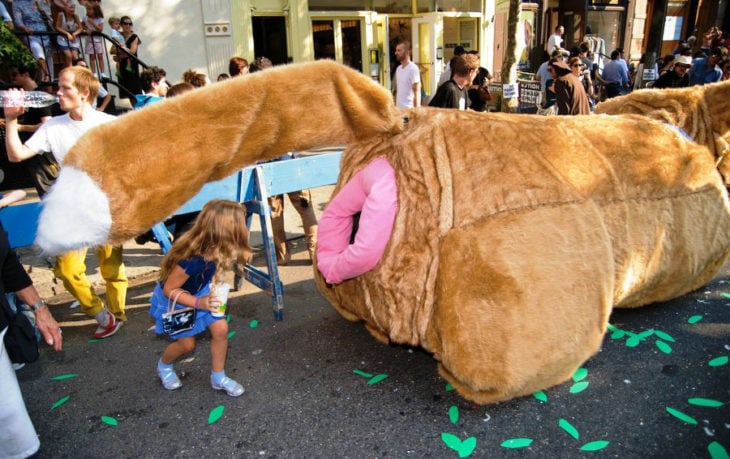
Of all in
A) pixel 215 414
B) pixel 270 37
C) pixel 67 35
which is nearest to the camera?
pixel 215 414

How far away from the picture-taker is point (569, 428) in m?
2.71

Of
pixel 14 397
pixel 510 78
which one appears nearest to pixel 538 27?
pixel 510 78

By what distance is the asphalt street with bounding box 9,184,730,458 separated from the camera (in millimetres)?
2652

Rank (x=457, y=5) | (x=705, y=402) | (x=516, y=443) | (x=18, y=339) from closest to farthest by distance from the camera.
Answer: (x=18, y=339)
(x=516, y=443)
(x=705, y=402)
(x=457, y=5)

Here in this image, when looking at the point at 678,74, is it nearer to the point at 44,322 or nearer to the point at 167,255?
the point at 167,255

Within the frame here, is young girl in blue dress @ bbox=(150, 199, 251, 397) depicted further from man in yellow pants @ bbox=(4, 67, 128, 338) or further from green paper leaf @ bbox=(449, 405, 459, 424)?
green paper leaf @ bbox=(449, 405, 459, 424)

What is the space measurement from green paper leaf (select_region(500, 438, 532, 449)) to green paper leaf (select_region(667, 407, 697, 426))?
834 millimetres

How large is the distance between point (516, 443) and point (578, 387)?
2.20ft

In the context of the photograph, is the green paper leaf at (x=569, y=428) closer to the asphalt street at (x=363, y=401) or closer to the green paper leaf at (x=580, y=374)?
the asphalt street at (x=363, y=401)

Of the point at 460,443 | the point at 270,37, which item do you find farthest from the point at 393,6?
the point at 460,443

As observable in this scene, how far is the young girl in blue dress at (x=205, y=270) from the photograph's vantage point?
116 inches

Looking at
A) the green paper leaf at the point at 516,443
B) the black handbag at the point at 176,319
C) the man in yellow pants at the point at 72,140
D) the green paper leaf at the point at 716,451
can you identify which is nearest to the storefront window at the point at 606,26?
the man in yellow pants at the point at 72,140

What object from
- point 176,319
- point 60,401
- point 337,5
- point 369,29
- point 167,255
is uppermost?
point 337,5

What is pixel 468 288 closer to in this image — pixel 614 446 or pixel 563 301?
pixel 563 301
